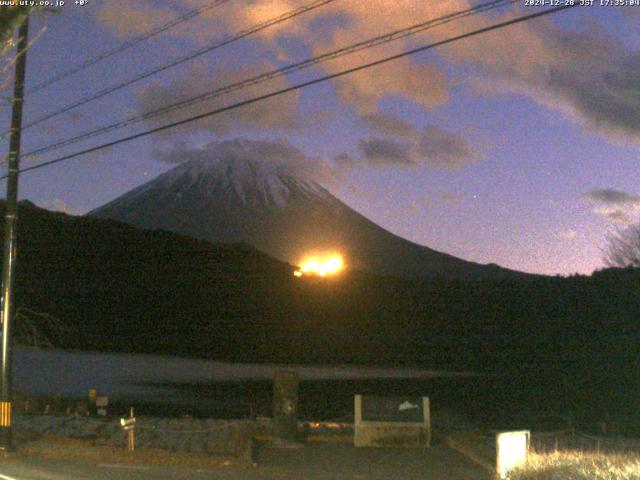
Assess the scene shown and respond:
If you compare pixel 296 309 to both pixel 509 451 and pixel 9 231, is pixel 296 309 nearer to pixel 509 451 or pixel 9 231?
pixel 9 231

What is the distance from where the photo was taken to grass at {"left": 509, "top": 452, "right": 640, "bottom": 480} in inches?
494

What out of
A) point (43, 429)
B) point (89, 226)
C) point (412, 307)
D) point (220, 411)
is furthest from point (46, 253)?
point (43, 429)

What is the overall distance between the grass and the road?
80.7 inches

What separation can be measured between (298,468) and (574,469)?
7063mm

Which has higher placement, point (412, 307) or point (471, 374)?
point (412, 307)

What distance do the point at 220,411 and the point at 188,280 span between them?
232 ft

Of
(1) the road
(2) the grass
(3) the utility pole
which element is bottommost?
(1) the road

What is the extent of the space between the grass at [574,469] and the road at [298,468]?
2049 mm

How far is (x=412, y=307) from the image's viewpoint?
11188cm

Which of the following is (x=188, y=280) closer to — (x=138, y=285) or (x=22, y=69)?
(x=138, y=285)

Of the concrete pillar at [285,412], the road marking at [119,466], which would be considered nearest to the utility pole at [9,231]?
the road marking at [119,466]

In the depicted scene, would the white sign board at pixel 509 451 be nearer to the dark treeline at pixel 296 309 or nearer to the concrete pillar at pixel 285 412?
the concrete pillar at pixel 285 412

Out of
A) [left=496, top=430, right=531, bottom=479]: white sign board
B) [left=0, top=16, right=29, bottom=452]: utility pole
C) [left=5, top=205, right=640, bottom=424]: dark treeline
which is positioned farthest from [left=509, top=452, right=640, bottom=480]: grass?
[left=5, top=205, right=640, bottom=424]: dark treeline

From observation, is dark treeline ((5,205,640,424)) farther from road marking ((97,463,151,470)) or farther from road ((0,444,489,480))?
road marking ((97,463,151,470))
